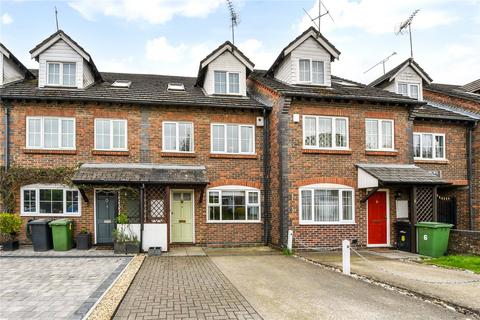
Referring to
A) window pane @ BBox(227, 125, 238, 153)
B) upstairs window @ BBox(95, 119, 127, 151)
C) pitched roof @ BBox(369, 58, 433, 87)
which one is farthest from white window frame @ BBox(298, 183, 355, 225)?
upstairs window @ BBox(95, 119, 127, 151)

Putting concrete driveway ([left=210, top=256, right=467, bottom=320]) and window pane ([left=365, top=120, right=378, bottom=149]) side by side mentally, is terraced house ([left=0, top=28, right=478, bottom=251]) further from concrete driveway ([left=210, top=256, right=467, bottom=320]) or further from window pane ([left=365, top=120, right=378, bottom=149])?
concrete driveway ([left=210, top=256, right=467, bottom=320])

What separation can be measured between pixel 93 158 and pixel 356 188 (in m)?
10.4

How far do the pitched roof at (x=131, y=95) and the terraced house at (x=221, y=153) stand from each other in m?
0.06

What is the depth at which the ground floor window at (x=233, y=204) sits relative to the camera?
15.2 m

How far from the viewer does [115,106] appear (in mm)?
14789

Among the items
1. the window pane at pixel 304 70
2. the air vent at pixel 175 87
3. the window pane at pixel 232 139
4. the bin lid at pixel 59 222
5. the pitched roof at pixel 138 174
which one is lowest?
the bin lid at pixel 59 222

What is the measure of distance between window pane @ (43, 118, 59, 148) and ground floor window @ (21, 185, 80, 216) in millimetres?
1610

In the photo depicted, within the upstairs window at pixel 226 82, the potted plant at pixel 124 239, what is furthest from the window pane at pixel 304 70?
the potted plant at pixel 124 239

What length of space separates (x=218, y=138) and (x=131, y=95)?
12.7ft

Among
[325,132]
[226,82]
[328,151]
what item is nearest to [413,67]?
[325,132]

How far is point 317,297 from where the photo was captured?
25.0 feet

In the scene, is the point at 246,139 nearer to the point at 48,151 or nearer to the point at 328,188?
the point at 328,188

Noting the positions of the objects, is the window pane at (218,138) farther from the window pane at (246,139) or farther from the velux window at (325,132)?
the velux window at (325,132)

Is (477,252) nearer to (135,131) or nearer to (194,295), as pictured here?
(194,295)
